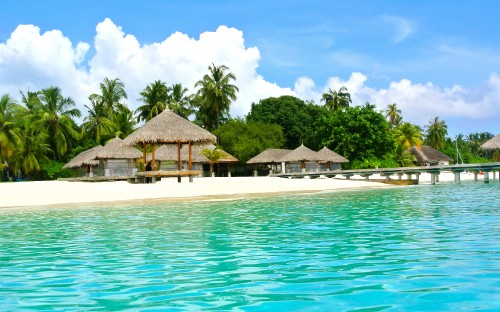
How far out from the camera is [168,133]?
27797 mm

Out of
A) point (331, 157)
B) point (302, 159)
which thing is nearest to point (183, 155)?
point (302, 159)

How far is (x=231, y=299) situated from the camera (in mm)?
4340

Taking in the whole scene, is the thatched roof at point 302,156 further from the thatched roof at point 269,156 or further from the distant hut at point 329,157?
the thatched roof at point 269,156

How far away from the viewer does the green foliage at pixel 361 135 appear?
44.2 meters

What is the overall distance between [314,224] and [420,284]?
5393 millimetres

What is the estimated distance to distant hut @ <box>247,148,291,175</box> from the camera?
4631cm

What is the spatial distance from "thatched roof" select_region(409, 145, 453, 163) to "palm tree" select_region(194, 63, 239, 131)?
77.3 feet

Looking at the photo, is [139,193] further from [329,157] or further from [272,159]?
[272,159]

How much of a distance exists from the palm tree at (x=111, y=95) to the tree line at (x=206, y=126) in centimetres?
9

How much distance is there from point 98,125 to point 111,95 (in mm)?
4587

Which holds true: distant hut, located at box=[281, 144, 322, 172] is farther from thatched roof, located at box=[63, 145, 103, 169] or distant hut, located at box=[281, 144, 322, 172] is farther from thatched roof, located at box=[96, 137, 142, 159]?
thatched roof, located at box=[63, 145, 103, 169]

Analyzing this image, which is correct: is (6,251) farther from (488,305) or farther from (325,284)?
(488,305)

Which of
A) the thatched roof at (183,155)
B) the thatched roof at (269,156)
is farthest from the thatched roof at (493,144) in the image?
the thatched roof at (183,155)

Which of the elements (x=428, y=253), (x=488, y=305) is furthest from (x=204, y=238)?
(x=488, y=305)
